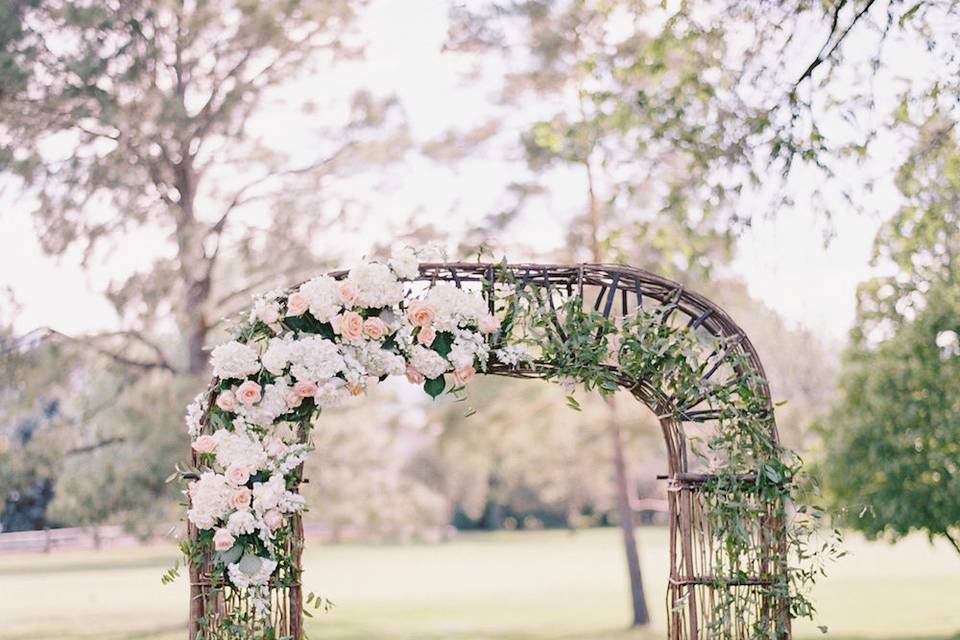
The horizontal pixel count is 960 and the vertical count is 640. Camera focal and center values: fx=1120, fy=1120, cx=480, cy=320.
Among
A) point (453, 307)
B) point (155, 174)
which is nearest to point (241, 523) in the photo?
point (453, 307)

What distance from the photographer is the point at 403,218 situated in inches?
486

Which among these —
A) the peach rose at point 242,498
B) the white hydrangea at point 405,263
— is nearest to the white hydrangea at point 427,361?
the white hydrangea at point 405,263

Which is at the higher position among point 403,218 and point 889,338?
point 403,218

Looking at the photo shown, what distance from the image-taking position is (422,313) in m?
3.95

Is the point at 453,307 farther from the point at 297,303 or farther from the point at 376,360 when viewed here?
the point at 297,303

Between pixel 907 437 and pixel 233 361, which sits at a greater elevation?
pixel 233 361

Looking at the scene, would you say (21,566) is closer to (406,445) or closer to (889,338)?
(406,445)

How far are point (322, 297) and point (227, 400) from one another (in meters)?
0.48

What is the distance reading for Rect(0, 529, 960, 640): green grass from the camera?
12.0 meters

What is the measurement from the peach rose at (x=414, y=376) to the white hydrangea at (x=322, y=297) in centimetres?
34

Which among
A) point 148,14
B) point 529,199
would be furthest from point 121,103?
point 529,199

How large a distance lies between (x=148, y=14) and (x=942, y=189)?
8.02 meters

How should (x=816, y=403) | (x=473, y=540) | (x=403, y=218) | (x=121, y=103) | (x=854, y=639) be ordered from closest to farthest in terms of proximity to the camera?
(x=854, y=639) < (x=121, y=103) < (x=403, y=218) < (x=816, y=403) < (x=473, y=540)

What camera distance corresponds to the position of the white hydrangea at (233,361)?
3824mm
